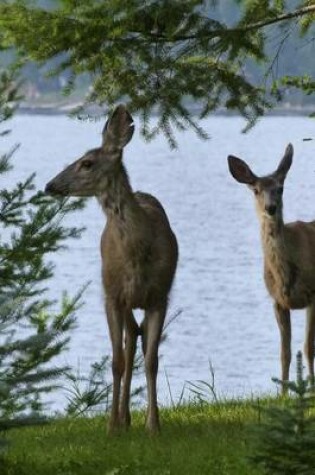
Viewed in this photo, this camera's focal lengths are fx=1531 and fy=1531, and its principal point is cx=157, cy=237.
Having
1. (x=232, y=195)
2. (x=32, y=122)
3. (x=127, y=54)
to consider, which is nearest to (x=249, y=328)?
(x=127, y=54)

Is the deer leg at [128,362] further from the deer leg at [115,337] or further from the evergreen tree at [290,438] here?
the evergreen tree at [290,438]

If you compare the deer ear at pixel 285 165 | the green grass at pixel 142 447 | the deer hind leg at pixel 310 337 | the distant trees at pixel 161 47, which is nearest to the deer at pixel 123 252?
the green grass at pixel 142 447

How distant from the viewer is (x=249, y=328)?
33250 millimetres

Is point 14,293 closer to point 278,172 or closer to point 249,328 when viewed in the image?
point 278,172

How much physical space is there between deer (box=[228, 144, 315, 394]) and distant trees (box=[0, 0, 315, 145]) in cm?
140

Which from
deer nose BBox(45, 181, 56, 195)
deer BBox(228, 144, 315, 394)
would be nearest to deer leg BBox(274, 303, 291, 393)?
deer BBox(228, 144, 315, 394)

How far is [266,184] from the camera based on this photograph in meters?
12.5

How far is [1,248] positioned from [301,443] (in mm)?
5624

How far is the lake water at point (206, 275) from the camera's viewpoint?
90.0ft

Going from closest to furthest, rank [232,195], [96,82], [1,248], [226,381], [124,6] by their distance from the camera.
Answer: [124,6] → [96,82] → [1,248] → [226,381] → [232,195]

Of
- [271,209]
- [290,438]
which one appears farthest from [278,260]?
[290,438]

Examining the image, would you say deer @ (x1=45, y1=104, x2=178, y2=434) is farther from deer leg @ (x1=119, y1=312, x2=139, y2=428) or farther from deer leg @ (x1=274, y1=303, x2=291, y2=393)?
deer leg @ (x1=274, y1=303, x2=291, y2=393)

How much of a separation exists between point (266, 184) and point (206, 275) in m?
31.3

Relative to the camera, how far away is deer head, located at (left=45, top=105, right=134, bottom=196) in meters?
10.2
